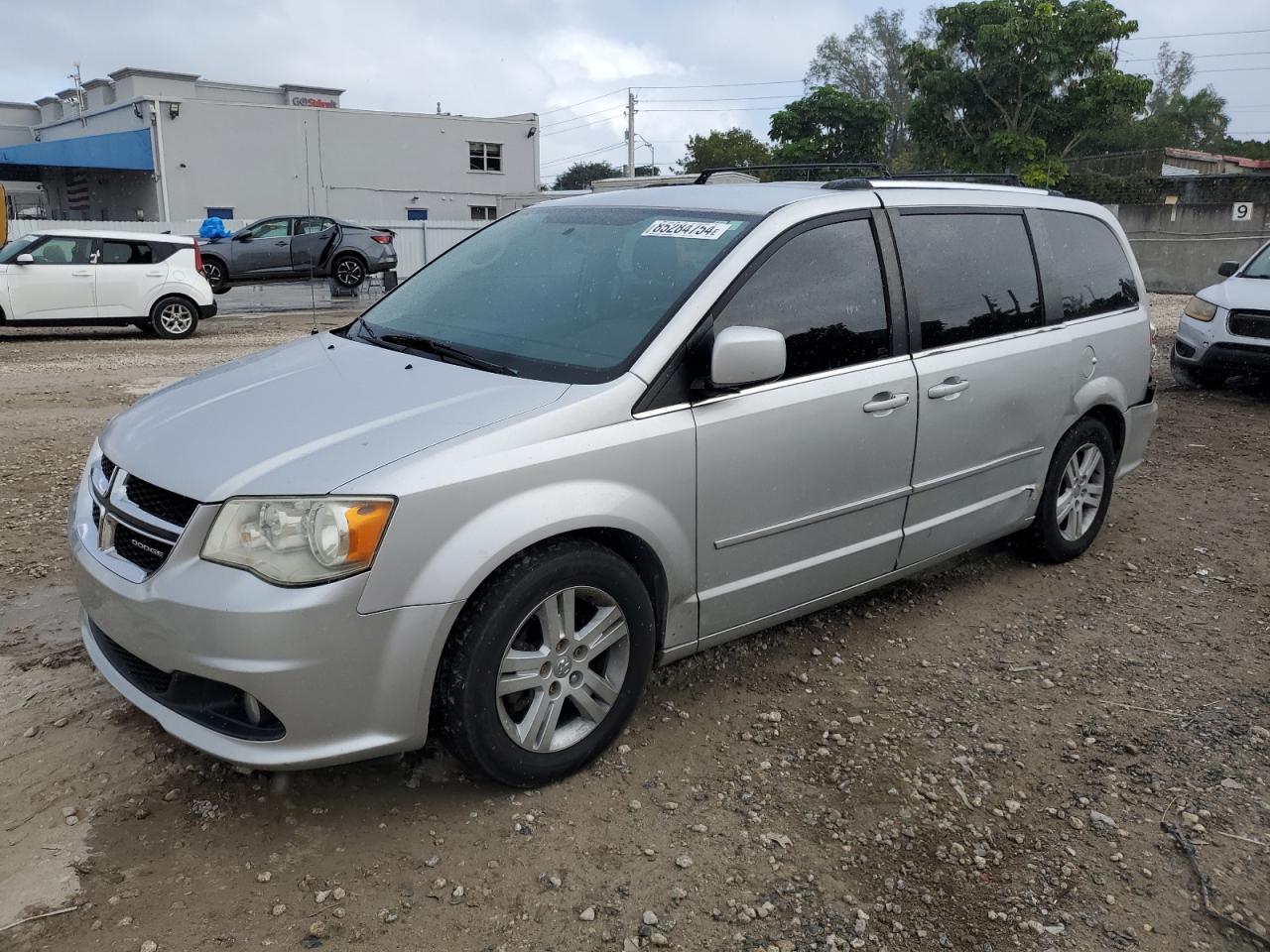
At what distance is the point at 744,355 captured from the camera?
10.2 ft

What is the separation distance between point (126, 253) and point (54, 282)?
1.01 meters

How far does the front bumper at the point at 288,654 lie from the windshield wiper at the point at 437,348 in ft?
2.93

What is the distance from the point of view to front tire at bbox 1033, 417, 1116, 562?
15.7 ft

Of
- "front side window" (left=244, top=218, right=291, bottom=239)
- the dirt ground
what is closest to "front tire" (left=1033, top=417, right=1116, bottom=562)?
the dirt ground

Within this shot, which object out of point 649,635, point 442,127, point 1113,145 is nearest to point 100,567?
point 649,635

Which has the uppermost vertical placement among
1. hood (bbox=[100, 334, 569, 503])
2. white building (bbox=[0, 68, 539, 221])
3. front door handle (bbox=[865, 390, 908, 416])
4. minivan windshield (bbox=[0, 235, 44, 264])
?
white building (bbox=[0, 68, 539, 221])

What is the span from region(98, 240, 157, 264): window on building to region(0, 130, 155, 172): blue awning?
1064 inches

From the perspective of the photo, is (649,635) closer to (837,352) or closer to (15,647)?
(837,352)

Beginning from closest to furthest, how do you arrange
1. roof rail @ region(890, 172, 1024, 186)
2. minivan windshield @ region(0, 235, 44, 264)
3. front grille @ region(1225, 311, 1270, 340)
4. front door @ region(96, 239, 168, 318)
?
roof rail @ region(890, 172, 1024, 186), front grille @ region(1225, 311, 1270, 340), minivan windshield @ region(0, 235, 44, 264), front door @ region(96, 239, 168, 318)

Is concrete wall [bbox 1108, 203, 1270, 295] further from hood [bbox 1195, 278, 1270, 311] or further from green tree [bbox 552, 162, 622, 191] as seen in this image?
green tree [bbox 552, 162, 622, 191]

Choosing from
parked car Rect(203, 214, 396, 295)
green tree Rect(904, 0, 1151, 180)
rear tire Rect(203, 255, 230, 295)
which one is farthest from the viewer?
green tree Rect(904, 0, 1151, 180)

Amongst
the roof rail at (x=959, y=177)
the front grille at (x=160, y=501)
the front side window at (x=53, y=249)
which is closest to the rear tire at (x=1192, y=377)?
the roof rail at (x=959, y=177)

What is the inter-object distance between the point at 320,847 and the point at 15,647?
1.88 metres

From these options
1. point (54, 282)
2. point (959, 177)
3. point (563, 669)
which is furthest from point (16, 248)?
point (563, 669)
